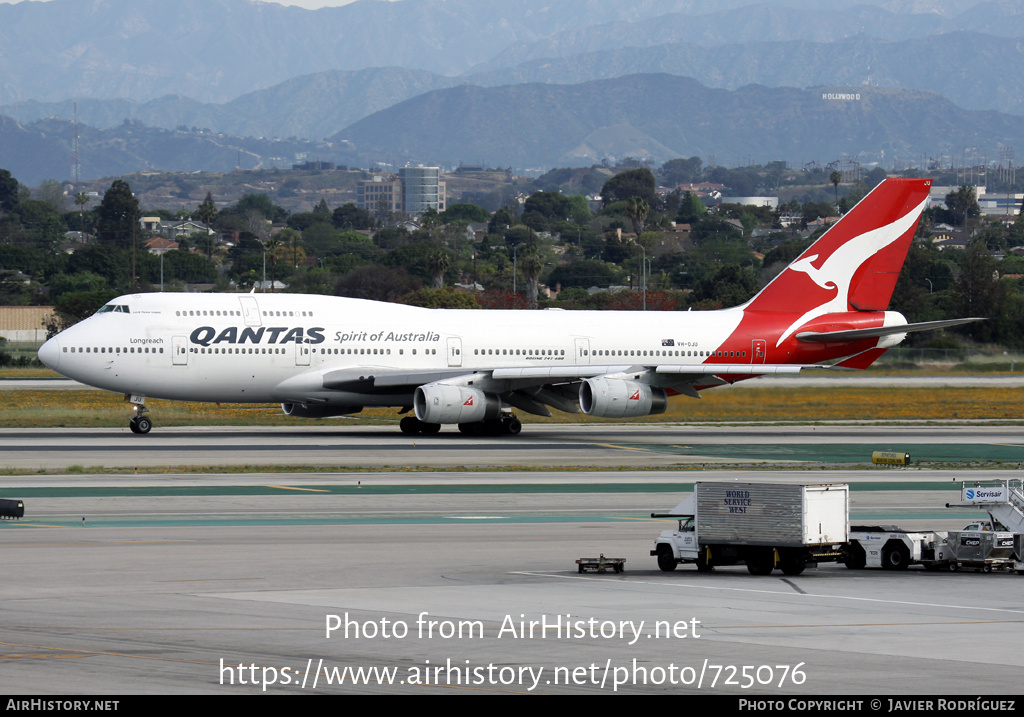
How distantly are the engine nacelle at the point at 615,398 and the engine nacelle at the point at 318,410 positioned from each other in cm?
891

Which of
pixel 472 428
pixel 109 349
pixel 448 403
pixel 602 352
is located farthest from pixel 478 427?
pixel 109 349

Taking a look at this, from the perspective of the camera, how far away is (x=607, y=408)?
157 feet

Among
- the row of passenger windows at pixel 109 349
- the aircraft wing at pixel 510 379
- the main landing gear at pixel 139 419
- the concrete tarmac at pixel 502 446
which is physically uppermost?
the row of passenger windows at pixel 109 349

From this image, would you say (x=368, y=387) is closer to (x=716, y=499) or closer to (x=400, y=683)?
(x=716, y=499)

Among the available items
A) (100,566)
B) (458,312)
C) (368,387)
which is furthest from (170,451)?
(100,566)

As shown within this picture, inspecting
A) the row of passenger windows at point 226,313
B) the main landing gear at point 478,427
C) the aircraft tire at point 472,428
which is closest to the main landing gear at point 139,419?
the row of passenger windows at point 226,313

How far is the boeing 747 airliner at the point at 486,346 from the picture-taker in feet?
158

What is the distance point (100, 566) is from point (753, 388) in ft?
138

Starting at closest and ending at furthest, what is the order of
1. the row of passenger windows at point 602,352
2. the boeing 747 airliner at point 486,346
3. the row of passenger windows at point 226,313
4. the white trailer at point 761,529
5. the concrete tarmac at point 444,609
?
the concrete tarmac at point 444,609 < the white trailer at point 761,529 < the boeing 747 airliner at point 486,346 < the row of passenger windows at point 226,313 < the row of passenger windows at point 602,352

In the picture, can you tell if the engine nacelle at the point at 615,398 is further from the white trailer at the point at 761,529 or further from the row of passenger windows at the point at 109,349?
the white trailer at the point at 761,529

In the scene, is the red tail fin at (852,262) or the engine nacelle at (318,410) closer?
the engine nacelle at (318,410)

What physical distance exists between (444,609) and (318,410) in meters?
32.6

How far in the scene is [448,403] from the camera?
4756cm
